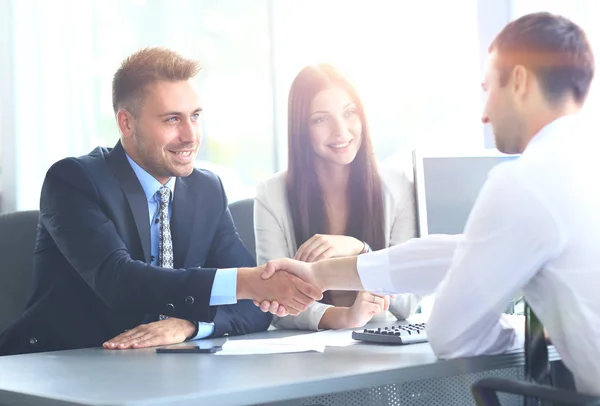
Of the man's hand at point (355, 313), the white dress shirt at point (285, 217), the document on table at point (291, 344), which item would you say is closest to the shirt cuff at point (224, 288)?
the document on table at point (291, 344)

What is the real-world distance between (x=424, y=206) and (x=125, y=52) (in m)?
2.37

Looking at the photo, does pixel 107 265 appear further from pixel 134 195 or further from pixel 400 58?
pixel 400 58

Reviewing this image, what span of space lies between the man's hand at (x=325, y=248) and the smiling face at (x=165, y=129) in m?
0.46

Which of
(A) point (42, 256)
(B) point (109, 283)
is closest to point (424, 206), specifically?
(B) point (109, 283)

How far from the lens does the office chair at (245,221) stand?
3.19m

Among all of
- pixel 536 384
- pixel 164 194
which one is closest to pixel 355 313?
pixel 164 194

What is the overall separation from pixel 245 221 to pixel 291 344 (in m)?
1.26

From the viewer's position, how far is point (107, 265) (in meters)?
2.35

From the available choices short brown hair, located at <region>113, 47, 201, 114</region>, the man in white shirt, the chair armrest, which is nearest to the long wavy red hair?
short brown hair, located at <region>113, 47, 201, 114</region>

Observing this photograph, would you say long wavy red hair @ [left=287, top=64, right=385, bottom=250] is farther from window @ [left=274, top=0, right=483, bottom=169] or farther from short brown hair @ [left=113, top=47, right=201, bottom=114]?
window @ [left=274, top=0, right=483, bottom=169]

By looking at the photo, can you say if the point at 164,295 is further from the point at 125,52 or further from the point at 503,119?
the point at 125,52

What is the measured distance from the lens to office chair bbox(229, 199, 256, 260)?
3.19 m

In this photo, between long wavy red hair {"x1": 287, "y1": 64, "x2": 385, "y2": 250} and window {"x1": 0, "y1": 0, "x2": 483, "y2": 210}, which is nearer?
long wavy red hair {"x1": 287, "y1": 64, "x2": 385, "y2": 250}

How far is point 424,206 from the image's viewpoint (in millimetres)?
2395
